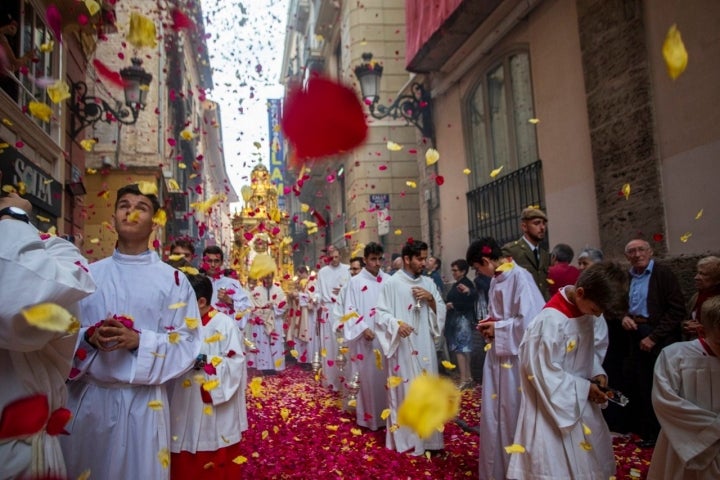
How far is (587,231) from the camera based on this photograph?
7.69 meters

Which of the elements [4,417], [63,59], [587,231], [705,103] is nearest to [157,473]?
[4,417]

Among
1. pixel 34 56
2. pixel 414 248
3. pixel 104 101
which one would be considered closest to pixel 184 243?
pixel 414 248

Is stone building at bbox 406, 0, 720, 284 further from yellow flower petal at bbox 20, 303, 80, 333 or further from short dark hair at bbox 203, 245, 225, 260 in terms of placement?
yellow flower petal at bbox 20, 303, 80, 333

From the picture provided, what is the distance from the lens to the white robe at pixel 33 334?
1.90 metres

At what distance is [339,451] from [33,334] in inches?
156

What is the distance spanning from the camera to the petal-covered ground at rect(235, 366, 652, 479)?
472 centimetres

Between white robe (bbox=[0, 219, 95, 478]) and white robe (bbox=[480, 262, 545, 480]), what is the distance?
300 cm

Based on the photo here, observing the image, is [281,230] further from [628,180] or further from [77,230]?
[628,180]

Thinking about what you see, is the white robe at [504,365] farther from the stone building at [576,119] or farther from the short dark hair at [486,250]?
the stone building at [576,119]

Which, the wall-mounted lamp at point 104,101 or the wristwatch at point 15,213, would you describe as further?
the wall-mounted lamp at point 104,101

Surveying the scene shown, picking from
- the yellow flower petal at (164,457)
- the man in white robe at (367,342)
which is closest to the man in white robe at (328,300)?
the man in white robe at (367,342)

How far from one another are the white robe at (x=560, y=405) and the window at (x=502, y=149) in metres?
5.96

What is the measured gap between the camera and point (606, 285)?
293cm

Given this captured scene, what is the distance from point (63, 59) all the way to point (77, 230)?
346 centimetres
